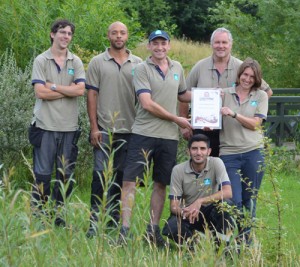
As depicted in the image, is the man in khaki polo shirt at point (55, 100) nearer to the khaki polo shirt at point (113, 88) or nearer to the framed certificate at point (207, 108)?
the khaki polo shirt at point (113, 88)

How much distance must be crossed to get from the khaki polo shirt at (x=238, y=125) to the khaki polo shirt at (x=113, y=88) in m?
1.03

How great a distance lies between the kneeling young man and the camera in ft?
26.5

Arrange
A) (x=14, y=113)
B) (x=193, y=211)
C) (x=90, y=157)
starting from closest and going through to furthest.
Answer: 1. (x=193, y=211)
2. (x=14, y=113)
3. (x=90, y=157)

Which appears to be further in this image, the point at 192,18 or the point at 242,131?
the point at 192,18

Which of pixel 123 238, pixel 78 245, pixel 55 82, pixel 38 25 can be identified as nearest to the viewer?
pixel 78 245

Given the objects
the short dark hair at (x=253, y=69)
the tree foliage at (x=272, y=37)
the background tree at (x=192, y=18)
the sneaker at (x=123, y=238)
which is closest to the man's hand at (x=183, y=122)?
the short dark hair at (x=253, y=69)

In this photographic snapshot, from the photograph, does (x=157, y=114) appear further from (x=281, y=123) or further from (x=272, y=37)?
(x=272, y=37)

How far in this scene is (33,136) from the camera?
29.0 feet

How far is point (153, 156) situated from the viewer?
8711mm

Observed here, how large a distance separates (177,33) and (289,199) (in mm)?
25692

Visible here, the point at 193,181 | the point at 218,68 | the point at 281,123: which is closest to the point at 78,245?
the point at 193,181

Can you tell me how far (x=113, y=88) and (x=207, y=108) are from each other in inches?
43.3

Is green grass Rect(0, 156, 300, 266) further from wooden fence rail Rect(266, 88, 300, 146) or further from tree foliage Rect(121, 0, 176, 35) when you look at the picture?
tree foliage Rect(121, 0, 176, 35)

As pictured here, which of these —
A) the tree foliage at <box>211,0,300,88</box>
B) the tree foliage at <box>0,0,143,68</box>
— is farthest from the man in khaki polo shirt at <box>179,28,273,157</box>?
the tree foliage at <box>211,0,300,88</box>
